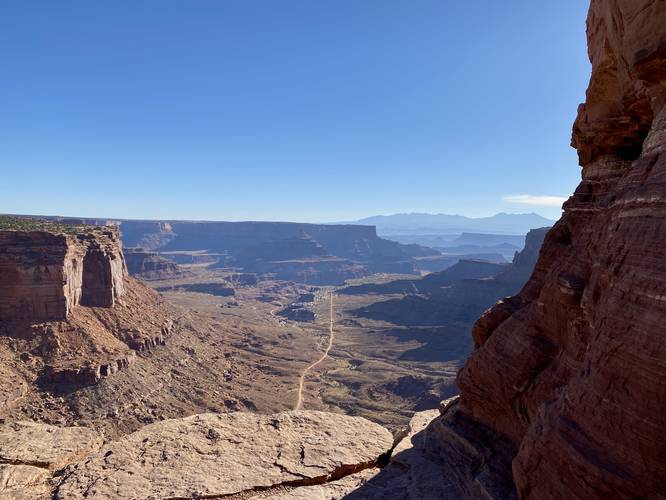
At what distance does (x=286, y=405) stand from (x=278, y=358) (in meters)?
29.0

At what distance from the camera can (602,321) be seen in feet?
35.6

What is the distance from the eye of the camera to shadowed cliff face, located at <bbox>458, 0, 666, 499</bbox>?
30.5ft

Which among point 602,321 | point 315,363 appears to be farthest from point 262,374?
point 602,321

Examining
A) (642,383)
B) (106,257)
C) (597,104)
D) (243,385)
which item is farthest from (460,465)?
(106,257)

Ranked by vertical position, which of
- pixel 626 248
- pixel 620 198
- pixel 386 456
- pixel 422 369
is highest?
pixel 620 198

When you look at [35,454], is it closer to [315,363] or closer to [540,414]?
[540,414]

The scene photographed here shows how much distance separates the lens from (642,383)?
9172 mm

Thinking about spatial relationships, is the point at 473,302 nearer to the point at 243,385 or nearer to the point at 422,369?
the point at 422,369

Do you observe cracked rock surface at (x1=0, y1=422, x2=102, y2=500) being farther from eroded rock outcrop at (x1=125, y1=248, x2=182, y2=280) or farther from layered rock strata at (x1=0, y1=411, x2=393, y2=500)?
eroded rock outcrop at (x1=125, y1=248, x2=182, y2=280)

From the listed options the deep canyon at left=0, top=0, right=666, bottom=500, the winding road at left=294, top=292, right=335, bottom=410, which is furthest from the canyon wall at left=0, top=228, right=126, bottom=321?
the winding road at left=294, top=292, right=335, bottom=410

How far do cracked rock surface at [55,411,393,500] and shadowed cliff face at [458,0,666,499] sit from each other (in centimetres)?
609

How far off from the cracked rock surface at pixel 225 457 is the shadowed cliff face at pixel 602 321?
609cm

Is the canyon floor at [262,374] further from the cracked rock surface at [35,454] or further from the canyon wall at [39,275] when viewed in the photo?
the cracked rock surface at [35,454]

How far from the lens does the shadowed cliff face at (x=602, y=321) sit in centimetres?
929
